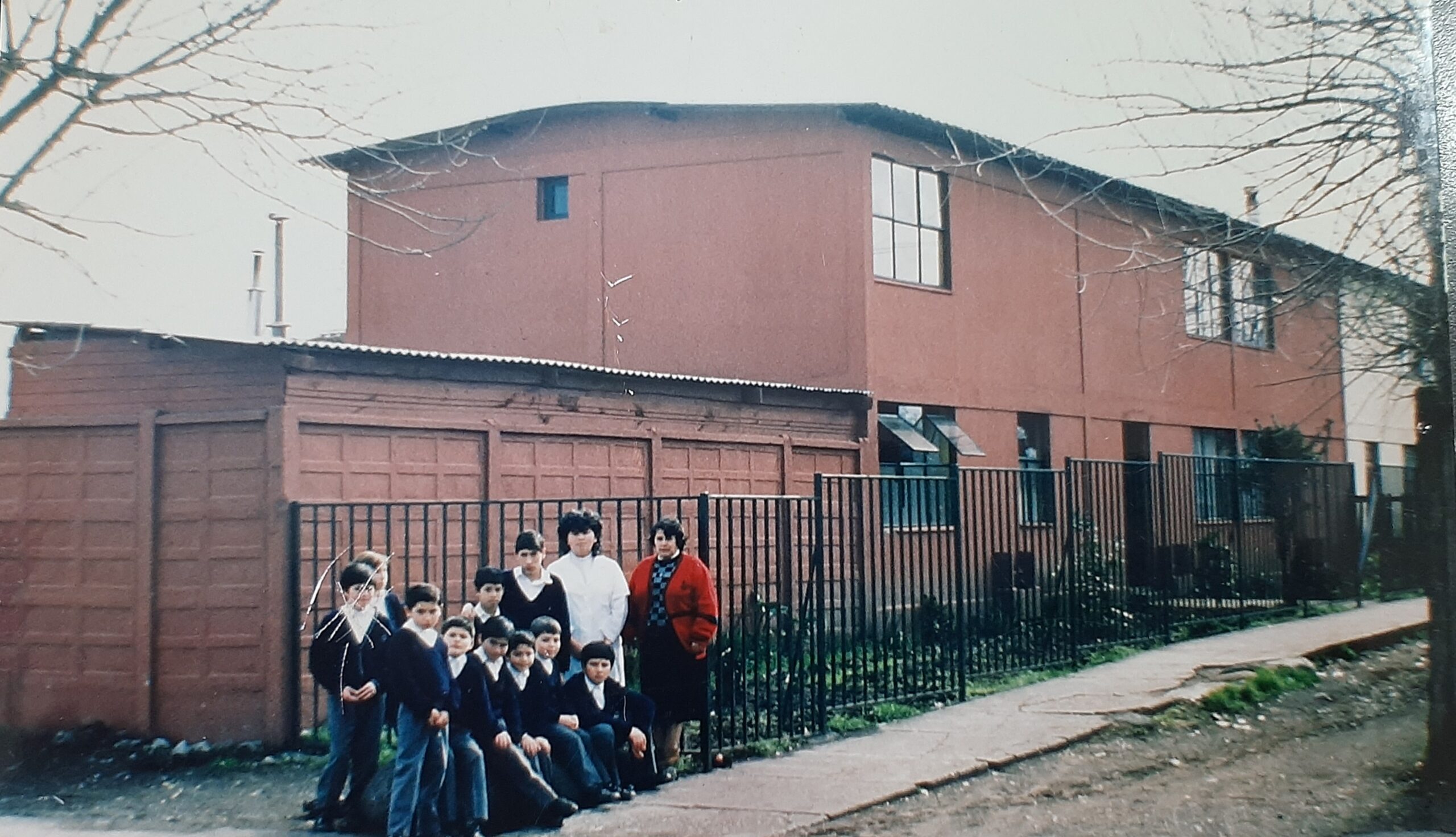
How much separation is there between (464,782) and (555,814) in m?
0.53

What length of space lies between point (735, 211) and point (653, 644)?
8.19 meters

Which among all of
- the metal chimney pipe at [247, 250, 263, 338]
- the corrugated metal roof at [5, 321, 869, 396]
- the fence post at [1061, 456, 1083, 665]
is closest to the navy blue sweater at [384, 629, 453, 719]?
the corrugated metal roof at [5, 321, 869, 396]

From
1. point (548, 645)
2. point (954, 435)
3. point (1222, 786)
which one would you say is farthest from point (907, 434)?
point (548, 645)

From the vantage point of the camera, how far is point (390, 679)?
6824 mm

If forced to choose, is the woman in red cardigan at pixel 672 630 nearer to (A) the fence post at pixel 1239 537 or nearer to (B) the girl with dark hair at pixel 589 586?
(B) the girl with dark hair at pixel 589 586

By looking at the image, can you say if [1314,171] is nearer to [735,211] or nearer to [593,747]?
[593,747]

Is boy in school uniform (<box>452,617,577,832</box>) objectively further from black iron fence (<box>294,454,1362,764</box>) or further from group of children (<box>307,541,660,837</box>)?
black iron fence (<box>294,454,1362,764</box>)

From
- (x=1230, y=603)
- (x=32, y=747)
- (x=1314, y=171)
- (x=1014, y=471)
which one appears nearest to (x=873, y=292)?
(x=1014, y=471)

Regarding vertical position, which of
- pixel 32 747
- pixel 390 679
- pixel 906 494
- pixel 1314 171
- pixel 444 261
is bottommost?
pixel 32 747

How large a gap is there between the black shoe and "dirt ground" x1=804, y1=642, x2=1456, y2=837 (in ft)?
4.37

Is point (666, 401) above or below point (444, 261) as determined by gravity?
below

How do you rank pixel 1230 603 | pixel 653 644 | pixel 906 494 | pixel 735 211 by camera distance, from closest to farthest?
pixel 653 644
pixel 906 494
pixel 1230 603
pixel 735 211

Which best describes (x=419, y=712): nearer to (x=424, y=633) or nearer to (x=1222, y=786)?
(x=424, y=633)

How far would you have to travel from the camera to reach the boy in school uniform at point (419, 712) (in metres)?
6.45
